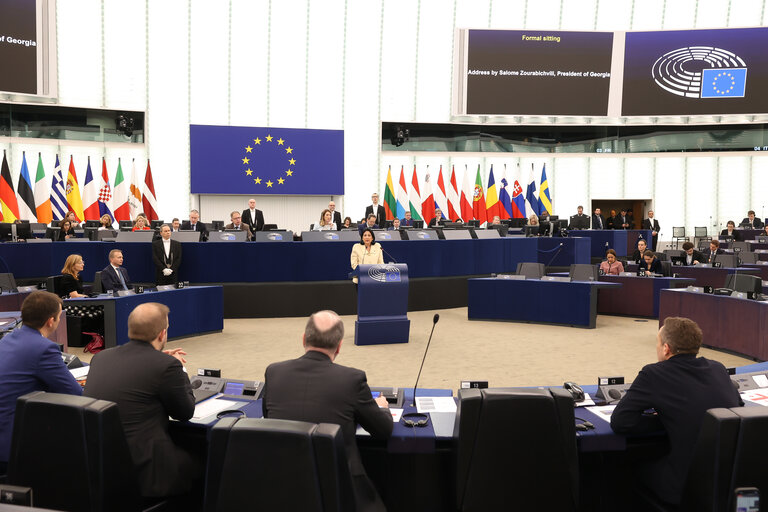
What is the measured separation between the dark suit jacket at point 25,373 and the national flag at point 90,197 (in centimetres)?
1500

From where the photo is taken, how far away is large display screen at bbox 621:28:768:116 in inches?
840

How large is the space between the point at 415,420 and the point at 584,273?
8.34 metres

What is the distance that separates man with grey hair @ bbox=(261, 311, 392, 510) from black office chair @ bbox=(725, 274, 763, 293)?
766 centimetres

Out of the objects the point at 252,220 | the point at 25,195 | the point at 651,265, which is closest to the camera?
the point at 651,265

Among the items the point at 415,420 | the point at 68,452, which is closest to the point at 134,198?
the point at 415,420

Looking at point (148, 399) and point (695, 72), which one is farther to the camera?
point (695, 72)

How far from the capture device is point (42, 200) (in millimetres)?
16844

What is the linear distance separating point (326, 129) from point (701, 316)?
46.2 feet

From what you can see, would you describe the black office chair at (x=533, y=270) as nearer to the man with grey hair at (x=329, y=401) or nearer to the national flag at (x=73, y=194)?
the man with grey hair at (x=329, y=401)

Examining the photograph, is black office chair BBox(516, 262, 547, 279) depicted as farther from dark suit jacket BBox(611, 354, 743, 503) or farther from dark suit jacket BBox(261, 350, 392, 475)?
dark suit jacket BBox(261, 350, 392, 475)

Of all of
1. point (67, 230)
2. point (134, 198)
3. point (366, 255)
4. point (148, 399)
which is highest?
point (134, 198)

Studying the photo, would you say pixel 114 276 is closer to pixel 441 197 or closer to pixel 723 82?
pixel 441 197

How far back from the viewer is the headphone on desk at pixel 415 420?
333cm

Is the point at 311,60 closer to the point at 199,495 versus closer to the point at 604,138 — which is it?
the point at 604,138
